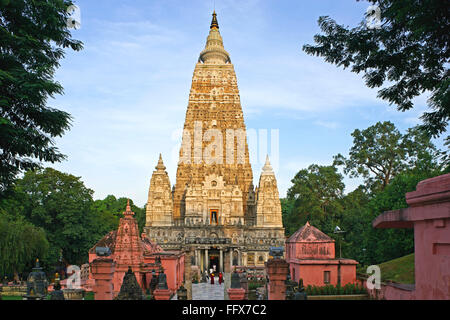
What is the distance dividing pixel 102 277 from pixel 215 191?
40.5 m

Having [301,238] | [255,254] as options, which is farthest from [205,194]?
[301,238]

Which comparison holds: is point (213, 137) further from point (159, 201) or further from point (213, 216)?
point (159, 201)

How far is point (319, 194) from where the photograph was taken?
4956 centimetres

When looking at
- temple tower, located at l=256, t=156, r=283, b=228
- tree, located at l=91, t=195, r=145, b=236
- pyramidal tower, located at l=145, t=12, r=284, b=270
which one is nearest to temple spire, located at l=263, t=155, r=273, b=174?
pyramidal tower, located at l=145, t=12, r=284, b=270

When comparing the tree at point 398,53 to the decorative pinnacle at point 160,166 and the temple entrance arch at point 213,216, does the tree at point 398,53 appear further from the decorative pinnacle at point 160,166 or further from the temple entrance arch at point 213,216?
the decorative pinnacle at point 160,166

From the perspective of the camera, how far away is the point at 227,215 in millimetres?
50938

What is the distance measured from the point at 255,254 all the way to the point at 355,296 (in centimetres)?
3083

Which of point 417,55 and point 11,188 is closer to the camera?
point 417,55

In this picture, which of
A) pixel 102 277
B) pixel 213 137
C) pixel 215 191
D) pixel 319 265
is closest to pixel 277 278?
pixel 102 277

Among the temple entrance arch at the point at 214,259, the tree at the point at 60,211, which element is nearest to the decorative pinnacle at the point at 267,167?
the temple entrance arch at the point at 214,259

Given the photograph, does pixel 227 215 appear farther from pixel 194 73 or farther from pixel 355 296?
pixel 355 296

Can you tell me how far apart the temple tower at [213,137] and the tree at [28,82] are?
41.5 m

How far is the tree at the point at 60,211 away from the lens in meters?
38.9

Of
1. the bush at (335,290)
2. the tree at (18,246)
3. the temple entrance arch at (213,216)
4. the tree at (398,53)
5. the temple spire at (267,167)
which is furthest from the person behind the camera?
the temple spire at (267,167)
